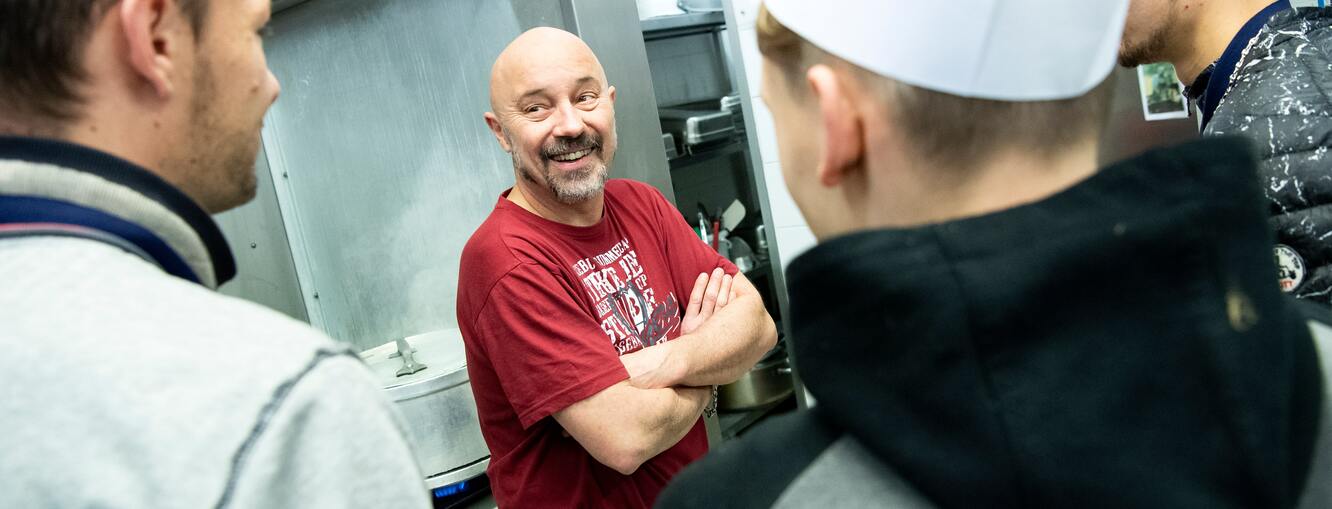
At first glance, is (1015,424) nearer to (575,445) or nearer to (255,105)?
(255,105)

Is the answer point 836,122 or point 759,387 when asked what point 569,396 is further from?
point 759,387

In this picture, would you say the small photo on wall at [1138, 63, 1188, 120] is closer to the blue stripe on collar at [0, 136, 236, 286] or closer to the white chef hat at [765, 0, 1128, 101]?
the white chef hat at [765, 0, 1128, 101]

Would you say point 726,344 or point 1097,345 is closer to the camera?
point 1097,345

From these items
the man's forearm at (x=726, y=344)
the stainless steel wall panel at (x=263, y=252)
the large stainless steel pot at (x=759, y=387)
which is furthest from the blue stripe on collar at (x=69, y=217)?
the large stainless steel pot at (x=759, y=387)

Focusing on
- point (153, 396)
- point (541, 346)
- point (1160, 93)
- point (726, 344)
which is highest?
point (153, 396)

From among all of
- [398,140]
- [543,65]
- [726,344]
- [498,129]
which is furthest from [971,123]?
[398,140]

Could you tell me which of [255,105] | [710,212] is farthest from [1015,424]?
[710,212]

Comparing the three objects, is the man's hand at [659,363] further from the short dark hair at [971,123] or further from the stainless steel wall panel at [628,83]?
the short dark hair at [971,123]

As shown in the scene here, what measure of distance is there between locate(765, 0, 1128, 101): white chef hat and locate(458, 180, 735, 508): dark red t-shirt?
1.00 metres

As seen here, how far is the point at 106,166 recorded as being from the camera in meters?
0.62

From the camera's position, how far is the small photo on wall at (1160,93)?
254 centimetres

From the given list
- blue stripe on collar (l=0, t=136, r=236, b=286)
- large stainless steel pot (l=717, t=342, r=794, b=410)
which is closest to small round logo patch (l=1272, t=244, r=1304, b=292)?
blue stripe on collar (l=0, t=136, r=236, b=286)

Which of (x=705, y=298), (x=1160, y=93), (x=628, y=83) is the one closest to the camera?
(x=705, y=298)

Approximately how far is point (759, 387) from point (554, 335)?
1472 millimetres
